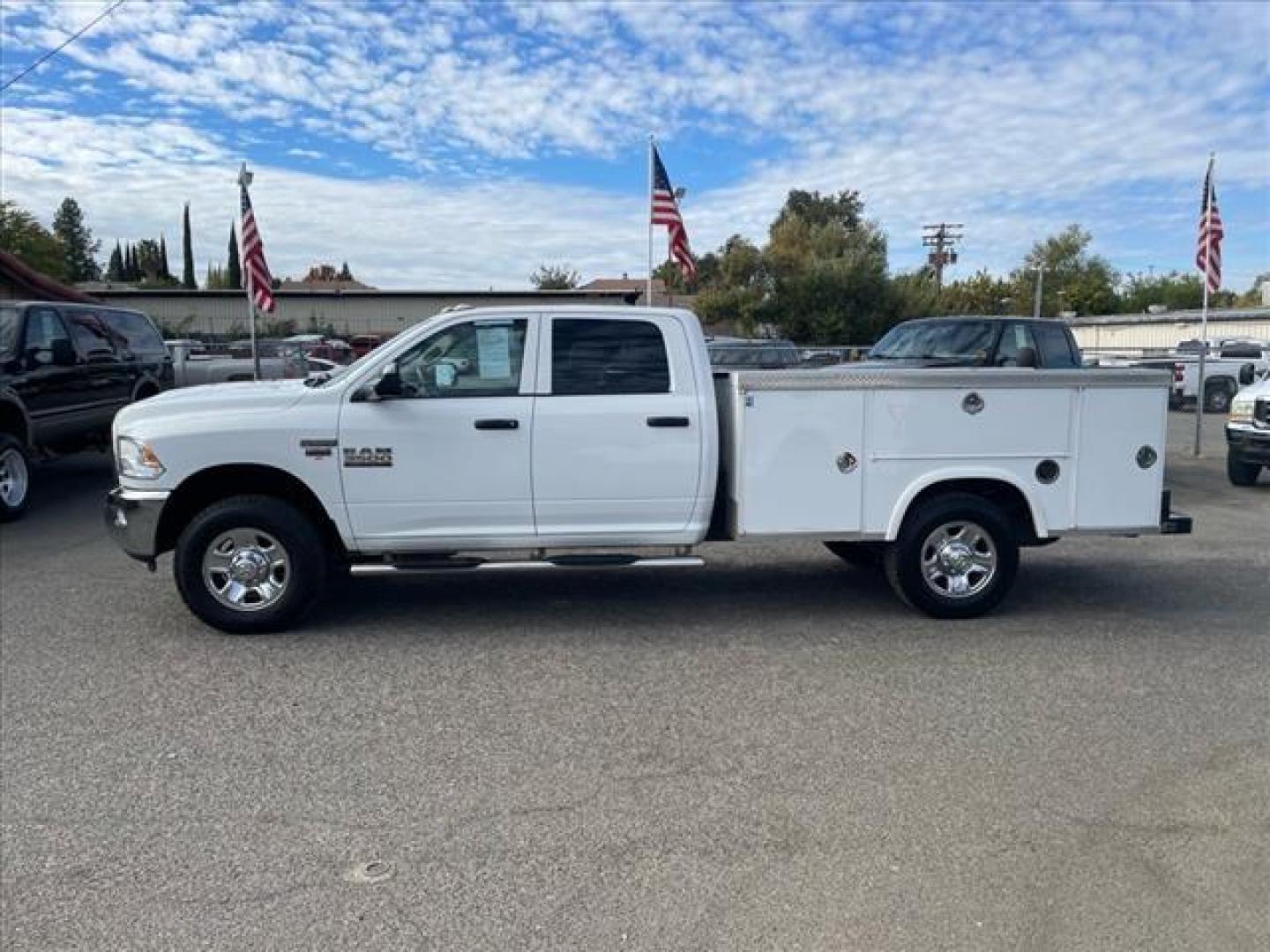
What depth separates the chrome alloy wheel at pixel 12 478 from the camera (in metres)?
9.97

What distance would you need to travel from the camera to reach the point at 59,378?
36.0ft

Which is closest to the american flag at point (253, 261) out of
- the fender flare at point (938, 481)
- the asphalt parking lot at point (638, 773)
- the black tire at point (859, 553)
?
the asphalt parking lot at point (638, 773)

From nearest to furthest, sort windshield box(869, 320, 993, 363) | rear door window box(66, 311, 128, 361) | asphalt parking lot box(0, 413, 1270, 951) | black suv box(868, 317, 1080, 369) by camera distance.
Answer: asphalt parking lot box(0, 413, 1270, 951), rear door window box(66, 311, 128, 361), black suv box(868, 317, 1080, 369), windshield box(869, 320, 993, 363)

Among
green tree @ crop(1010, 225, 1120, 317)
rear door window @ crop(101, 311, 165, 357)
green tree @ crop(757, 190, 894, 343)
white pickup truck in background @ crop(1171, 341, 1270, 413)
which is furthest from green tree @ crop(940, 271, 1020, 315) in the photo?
rear door window @ crop(101, 311, 165, 357)

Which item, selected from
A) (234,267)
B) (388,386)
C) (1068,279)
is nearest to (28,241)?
(234,267)

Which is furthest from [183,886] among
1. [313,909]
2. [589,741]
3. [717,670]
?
[717,670]

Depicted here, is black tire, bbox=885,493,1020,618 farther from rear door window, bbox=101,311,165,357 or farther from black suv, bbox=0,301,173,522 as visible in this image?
rear door window, bbox=101,311,165,357

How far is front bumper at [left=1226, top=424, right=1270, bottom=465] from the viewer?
11.8m

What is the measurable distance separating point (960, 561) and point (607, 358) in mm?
2597

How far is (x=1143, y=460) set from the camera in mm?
6309

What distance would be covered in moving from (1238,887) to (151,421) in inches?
228

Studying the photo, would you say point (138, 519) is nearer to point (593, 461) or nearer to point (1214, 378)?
point (593, 461)

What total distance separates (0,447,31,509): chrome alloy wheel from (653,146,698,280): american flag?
404 inches

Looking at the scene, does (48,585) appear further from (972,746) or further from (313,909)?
(972,746)
